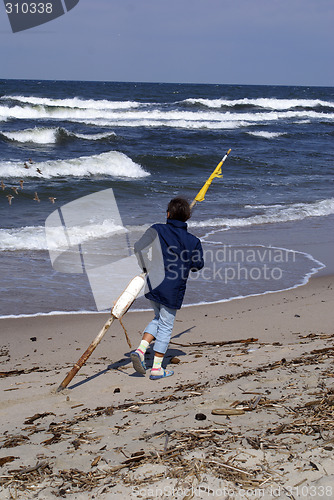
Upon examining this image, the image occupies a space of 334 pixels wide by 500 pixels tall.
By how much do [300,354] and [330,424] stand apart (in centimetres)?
167

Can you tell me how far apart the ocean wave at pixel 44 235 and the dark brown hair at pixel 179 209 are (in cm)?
519

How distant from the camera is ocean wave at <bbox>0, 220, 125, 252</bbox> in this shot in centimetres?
925

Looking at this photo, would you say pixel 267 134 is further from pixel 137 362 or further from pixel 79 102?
pixel 137 362

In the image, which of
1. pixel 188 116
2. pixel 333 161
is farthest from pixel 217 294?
pixel 188 116

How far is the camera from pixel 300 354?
454cm

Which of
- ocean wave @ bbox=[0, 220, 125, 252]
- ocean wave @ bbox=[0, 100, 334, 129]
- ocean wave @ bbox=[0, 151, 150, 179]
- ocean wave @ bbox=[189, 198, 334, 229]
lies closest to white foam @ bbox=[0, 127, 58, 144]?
ocean wave @ bbox=[0, 151, 150, 179]

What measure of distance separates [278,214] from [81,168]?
787cm

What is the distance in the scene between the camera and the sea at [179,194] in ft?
24.7

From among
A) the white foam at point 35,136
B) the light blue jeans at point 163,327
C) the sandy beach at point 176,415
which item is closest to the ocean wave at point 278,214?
the sandy beach at point 176,415

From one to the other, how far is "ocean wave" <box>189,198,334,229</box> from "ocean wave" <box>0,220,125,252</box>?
179 centimetres

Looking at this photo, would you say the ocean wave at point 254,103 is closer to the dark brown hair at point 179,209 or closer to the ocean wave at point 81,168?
the ocean wave at point 81,168

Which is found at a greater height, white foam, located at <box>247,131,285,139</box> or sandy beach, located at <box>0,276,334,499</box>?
sandy beach, located at <box>0,276,334,499</box>

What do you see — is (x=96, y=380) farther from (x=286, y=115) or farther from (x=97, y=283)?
(x=286, y=115)

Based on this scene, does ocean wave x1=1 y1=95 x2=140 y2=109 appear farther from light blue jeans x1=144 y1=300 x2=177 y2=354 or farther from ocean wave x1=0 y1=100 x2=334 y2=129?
light blue jeans x1=144 y1=300 x2=177 y2=354
